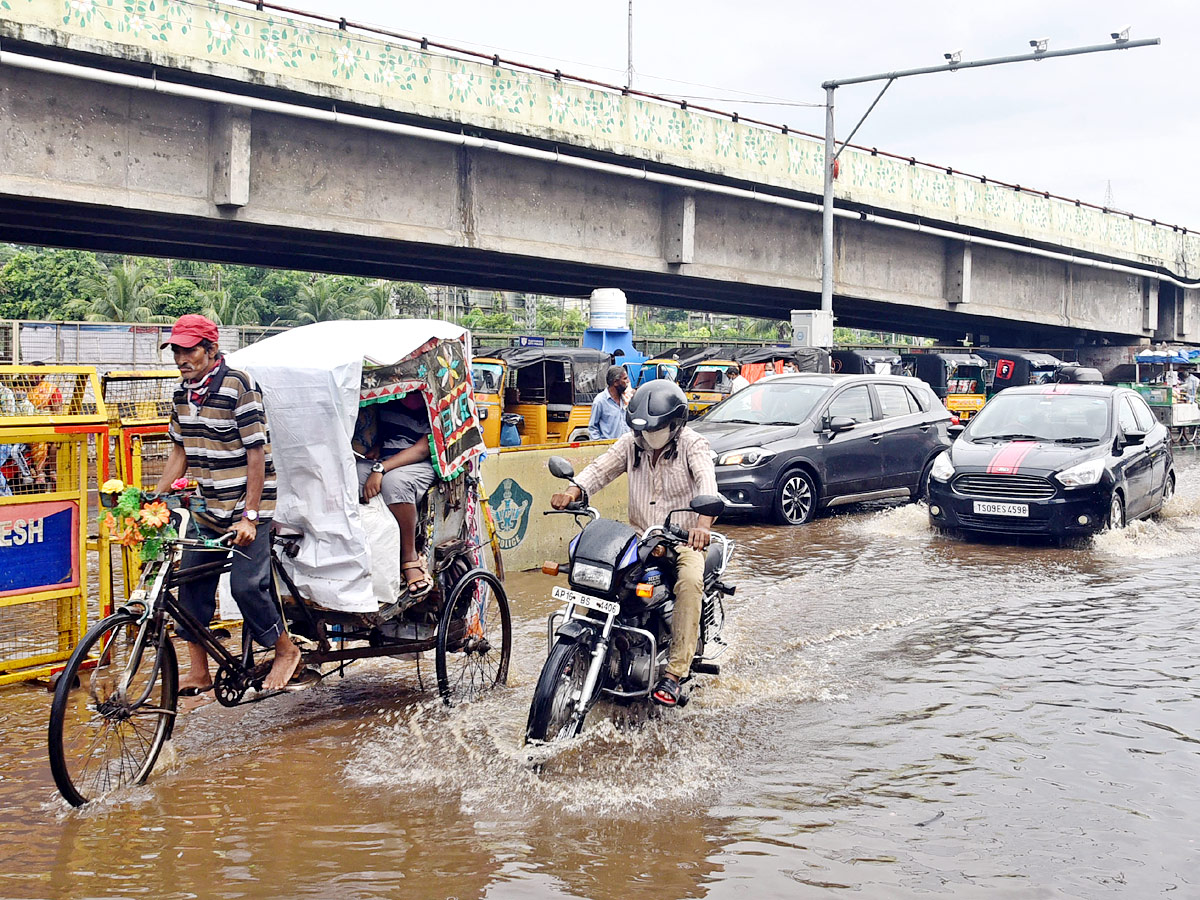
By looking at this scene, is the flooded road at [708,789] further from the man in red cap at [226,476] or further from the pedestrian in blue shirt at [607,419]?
the pedestrian in blue shirt at [607,419]

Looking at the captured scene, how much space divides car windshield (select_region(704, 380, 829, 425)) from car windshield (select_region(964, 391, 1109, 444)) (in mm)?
1826

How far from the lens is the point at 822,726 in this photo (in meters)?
5.52

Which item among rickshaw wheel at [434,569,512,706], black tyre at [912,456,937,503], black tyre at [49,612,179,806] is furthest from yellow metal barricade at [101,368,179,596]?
black tyre at [912,456,937,503]

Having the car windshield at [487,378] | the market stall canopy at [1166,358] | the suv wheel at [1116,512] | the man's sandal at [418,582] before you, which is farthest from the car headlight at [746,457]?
the market stall canopy at [1166,358]

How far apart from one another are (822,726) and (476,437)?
225 centimetres

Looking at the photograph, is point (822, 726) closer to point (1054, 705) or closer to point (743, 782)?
point (743, 782)

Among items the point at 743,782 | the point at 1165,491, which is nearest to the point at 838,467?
the point at 1165,491

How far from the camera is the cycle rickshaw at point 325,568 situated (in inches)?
176

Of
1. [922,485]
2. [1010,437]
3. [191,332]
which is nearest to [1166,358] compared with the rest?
[922,485]

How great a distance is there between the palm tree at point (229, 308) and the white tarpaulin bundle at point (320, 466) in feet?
114

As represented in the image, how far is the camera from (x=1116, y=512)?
442 inches

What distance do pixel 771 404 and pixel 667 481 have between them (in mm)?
7957

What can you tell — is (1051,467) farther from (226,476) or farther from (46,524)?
(46,524)

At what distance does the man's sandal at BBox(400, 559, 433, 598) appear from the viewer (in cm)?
545
